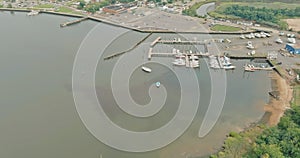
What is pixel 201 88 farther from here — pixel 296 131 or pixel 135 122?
pixel 296 131

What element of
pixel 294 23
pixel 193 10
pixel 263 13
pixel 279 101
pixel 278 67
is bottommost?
pixel 279 101

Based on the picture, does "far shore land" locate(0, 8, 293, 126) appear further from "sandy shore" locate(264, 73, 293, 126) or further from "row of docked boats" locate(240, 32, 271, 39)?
"row of docked boats" locate(240, 32, 271, 39)

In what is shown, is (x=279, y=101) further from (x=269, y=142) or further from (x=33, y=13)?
(x=33, y=13)

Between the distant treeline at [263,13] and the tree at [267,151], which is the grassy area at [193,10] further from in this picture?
the tree at [267,151]

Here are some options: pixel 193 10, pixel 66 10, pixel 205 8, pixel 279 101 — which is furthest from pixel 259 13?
pixel 66 10

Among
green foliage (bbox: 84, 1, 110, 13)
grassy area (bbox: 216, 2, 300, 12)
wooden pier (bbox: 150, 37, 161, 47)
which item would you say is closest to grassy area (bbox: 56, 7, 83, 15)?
green foliage (bbox: 84, 1, 110, 13)

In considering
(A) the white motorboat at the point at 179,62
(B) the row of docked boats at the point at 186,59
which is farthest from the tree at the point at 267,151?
(A) the white motorboat at the point at 179,62
